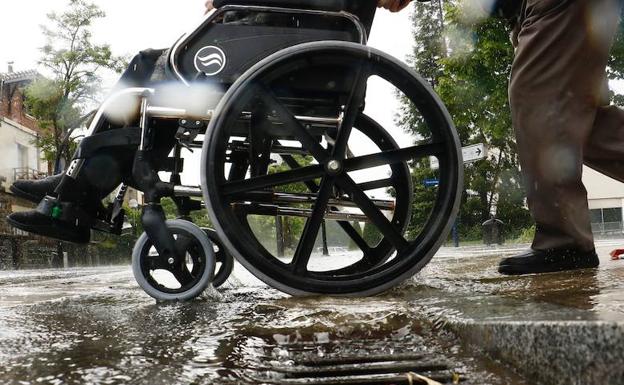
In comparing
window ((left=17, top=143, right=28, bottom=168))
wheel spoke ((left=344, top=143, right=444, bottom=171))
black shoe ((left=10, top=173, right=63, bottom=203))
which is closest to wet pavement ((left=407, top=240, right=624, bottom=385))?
wheel spoke ((left=344, top=143, right=444, bottom=171))

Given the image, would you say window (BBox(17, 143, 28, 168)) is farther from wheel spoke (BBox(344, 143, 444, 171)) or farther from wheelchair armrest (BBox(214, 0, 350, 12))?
wheel spoke (BBox(344, 143, 444, 171))

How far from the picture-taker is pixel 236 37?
7.40 ft

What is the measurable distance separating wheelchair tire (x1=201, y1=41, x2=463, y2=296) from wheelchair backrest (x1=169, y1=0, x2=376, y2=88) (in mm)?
148

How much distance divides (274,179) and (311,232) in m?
0.23

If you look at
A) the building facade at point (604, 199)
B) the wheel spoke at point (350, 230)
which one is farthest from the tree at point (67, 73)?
the building facade at point (604, 199)

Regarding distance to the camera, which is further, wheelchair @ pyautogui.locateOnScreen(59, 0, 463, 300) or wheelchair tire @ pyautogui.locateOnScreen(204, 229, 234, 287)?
wheelchair tire @ pyautogui.locateOnScreen(204, 229, 234, 287)

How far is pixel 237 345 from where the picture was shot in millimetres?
1396

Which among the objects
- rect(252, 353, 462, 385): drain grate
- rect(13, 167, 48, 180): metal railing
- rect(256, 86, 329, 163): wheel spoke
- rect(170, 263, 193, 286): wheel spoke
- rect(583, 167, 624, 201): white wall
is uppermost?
rect(13, 167, 48, 180): metal railing

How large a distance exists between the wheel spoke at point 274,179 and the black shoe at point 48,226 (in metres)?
0.76

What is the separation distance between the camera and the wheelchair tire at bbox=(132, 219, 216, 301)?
2.31m

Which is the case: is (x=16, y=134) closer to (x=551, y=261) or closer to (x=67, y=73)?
(x=67, y=73)

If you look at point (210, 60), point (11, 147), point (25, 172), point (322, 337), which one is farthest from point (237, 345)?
point (11, 147)

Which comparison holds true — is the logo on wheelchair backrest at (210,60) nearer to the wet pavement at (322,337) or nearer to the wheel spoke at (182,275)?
the wheel spoke at (182,275)

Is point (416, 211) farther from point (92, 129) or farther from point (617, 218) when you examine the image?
point (92, 129)
